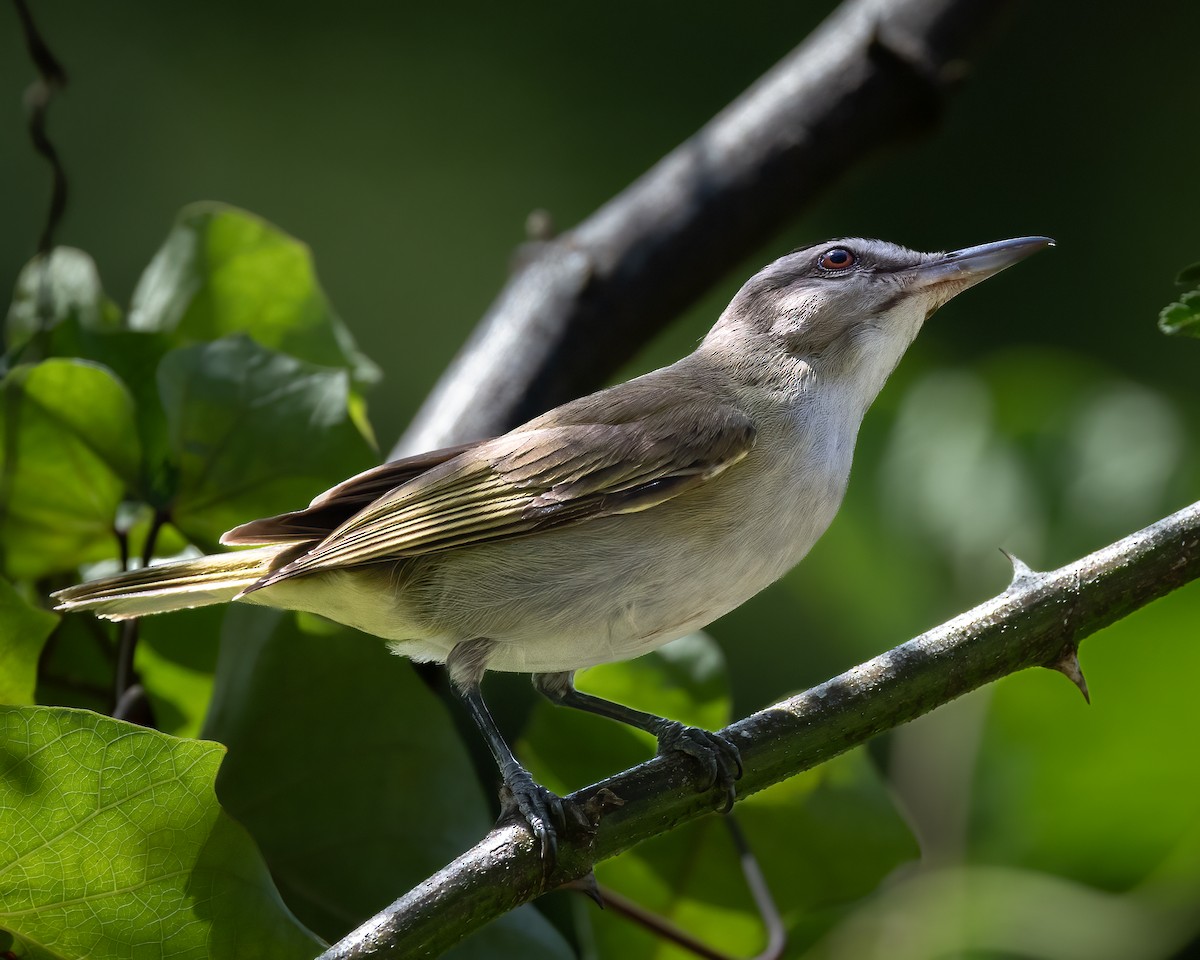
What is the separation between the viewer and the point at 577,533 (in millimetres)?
1333

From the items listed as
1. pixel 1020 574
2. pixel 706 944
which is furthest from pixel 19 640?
pixel 1020 574

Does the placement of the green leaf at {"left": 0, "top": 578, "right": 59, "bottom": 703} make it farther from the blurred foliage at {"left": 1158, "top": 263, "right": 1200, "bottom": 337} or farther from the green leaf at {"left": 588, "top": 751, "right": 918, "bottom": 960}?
the blurred foliage at {"left": 1158, "top": 263, "right": 1200, "bottom": 337}

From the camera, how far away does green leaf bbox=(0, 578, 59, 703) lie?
104 centimetres

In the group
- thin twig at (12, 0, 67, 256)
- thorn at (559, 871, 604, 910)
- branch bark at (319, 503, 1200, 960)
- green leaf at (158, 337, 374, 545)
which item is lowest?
thorn at (559, 871, 604, 910)

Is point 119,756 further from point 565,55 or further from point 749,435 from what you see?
point 565,55

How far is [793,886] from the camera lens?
1292 mm

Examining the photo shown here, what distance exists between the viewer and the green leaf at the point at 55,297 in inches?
58.7

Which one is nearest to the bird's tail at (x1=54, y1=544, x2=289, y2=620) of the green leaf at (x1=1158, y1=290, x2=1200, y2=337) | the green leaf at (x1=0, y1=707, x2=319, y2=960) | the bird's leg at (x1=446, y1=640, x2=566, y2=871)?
the bird's leg at (x1=446, y1=640, x2=566, y2=871)

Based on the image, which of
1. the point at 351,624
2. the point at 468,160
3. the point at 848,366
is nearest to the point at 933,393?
the point at 848,366

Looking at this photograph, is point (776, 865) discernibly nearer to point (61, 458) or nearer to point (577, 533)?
point (577, 533)

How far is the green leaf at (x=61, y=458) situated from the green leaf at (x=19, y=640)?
268 mm

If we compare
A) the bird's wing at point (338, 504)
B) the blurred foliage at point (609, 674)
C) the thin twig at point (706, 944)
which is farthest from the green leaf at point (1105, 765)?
the bird's wing at point (338, 504)

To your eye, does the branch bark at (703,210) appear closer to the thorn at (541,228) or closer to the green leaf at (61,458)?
the thorn at (541,228)

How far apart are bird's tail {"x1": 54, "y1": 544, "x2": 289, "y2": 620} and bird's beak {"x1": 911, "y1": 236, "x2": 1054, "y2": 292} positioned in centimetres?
84
